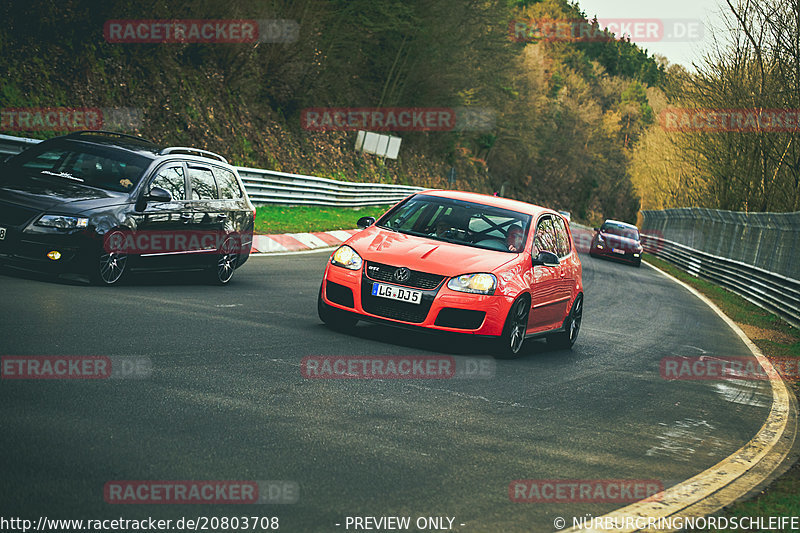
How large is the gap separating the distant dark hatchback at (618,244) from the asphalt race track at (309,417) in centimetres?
2439

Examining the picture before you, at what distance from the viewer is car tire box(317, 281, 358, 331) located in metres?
9.63

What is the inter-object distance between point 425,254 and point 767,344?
8.59 m

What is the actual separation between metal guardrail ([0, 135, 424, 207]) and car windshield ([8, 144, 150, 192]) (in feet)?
40.1

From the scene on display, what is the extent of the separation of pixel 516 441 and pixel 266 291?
6.84 m

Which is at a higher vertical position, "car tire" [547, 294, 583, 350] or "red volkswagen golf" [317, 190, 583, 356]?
"red volkswagen golf" [317, 190, 583, 356]

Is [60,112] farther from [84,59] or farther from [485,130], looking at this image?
[485,130]

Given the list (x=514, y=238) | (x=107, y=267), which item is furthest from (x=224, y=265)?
(x=514, y=238)

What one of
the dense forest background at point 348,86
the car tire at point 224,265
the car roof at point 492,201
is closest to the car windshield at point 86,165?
the car tire at point 224,265

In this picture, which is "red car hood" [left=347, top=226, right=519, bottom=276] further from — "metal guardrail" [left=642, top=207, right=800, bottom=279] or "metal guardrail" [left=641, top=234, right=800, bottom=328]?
"metal guardrail" [left=642, top=207, right=800, bottom=279]

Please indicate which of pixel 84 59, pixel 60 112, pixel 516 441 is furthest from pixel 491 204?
pixel 84 59

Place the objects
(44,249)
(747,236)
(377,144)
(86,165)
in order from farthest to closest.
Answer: (377,144)
(747,236)
(86,165)
(44,249)

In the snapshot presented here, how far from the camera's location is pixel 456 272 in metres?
9.19

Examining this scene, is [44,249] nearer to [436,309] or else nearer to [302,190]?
[436,309]

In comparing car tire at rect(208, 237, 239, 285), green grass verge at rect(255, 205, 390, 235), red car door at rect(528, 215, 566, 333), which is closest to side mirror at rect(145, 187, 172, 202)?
car tire at rect(208, 237, 239, 285)
